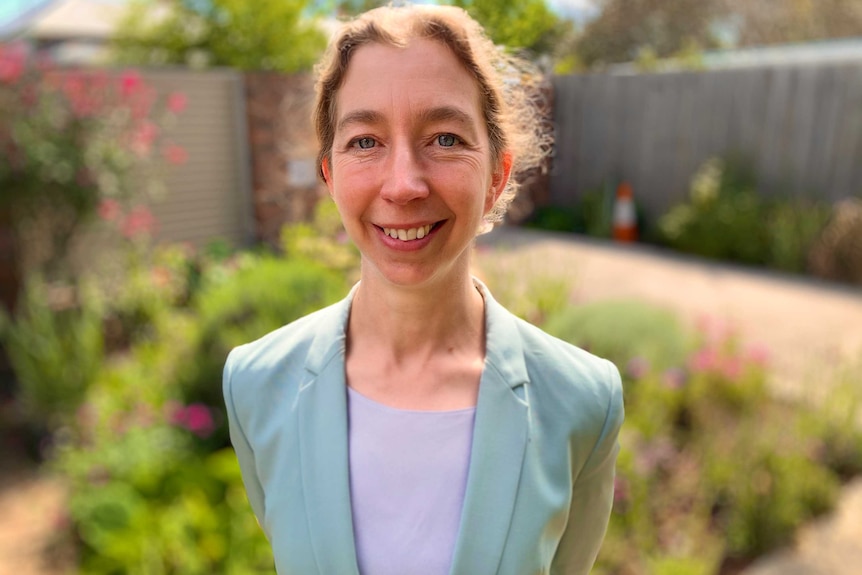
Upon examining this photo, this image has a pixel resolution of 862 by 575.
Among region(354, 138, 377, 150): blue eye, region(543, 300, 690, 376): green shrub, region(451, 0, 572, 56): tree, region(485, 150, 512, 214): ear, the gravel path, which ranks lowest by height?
the gravel path

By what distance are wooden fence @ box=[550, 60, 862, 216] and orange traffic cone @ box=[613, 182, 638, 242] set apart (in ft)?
0.44

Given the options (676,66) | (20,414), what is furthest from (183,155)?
(676,66)

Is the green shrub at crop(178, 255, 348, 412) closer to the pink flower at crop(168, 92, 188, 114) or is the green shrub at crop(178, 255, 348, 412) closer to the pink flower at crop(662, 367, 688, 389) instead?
the pink flower at crop(662, 367, 688, 389)

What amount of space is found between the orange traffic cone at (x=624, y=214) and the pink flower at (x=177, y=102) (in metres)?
4.73

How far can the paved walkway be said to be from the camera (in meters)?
2.83

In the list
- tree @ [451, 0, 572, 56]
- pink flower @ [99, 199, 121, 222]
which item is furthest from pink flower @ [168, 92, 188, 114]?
tree @ [451, 0, 572, 56]

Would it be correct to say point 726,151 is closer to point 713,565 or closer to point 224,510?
point 713,565

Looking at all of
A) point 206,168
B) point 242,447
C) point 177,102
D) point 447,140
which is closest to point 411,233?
point 447,140

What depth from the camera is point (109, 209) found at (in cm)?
534

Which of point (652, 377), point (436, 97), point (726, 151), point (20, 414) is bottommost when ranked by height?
point (20, 414)

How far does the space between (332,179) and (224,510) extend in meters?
2.11

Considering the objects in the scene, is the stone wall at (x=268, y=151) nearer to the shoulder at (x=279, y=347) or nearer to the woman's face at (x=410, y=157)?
the shoulder at (x=279, y=347)

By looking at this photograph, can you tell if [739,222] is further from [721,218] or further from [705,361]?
[705,361]

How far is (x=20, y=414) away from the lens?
4250 mm
